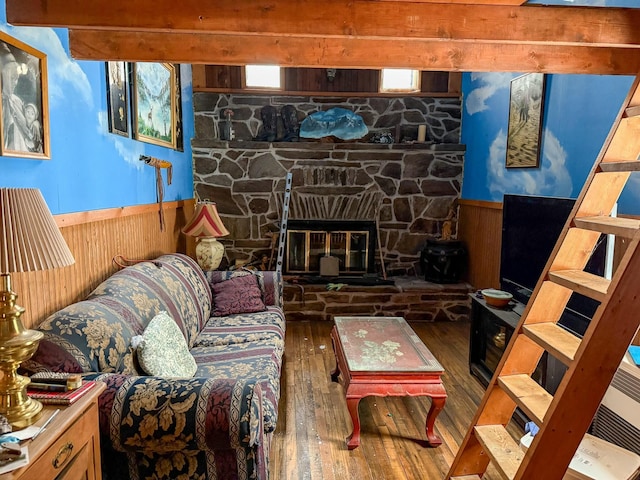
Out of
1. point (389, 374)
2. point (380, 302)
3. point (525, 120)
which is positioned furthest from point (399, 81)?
point (389, 374)

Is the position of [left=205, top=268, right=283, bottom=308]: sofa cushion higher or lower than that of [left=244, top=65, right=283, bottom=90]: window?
lower

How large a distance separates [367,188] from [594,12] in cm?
333

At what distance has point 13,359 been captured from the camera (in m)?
1.25

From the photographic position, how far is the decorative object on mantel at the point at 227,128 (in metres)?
5.07

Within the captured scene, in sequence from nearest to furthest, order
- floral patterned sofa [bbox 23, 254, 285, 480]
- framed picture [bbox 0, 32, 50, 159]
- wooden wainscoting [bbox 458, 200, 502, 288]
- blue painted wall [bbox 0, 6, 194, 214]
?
floral patterned sofa [bbox 23, 254, 285, 480] → framed picture [bbox 0, 32, 50, 159] → blue painted wall [bbox 0, 6, 194, 214] → wooden wainscoting [bbox 458, 200, 502, 288]

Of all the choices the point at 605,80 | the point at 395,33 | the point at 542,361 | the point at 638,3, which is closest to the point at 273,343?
the point at 542,361

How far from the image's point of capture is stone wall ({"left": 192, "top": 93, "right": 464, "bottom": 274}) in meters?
5.11

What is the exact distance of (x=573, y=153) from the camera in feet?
10.1

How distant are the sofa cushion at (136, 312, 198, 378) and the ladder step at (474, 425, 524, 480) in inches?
54.6

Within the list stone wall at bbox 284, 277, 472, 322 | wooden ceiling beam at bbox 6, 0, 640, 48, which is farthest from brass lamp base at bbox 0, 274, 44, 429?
stone wall at bbox 284, 277, 472, 322

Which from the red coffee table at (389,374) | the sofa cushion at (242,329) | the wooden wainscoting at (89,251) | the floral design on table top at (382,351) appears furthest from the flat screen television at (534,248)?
the wooden wainscoting at (89,251)

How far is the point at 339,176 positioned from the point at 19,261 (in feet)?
13.9

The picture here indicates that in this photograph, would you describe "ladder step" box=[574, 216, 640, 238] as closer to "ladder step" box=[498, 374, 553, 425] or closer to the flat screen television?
"ladder step" box=[498, 374, 553, 425]

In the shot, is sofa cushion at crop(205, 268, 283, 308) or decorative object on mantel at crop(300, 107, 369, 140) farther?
decorative object on mantel at crop(300, 107, 369, 140)
